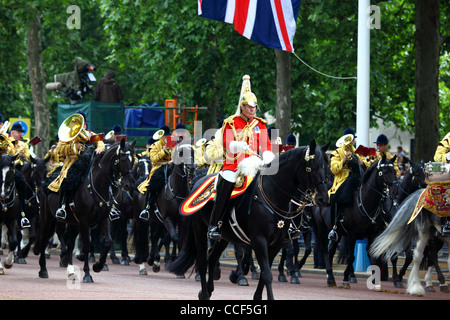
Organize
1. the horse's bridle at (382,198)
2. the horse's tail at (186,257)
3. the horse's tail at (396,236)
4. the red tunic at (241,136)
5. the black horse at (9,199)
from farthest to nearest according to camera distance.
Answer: the black horse at (9,199) < the horse's bridle at (382,198) < the horse's tail at (396,236) < the horse's tail at (186,257) < the red tunic at (241,136)

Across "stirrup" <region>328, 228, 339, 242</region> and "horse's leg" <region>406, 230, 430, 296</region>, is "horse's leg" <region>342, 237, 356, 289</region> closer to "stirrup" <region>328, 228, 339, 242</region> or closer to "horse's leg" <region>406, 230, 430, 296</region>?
"stirrup" <region>328, 228, 339, 242</region>

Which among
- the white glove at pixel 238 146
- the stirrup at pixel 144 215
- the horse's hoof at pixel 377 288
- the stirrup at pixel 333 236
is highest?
the white glove at pixel 238 146

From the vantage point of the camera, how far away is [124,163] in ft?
54.1

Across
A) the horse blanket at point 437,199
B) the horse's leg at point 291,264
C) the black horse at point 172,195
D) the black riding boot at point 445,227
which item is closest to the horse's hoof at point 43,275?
the black horse at point 172,195

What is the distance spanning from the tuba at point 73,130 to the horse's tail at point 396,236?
5.44 metres

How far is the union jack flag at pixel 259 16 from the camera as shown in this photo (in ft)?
73.7

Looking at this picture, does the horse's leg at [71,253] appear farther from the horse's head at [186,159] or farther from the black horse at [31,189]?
the black horse at [31,189]

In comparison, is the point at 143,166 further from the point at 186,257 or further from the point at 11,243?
the point at 186,257

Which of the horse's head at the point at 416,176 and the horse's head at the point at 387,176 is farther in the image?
the horse's head at the point at 416,176
